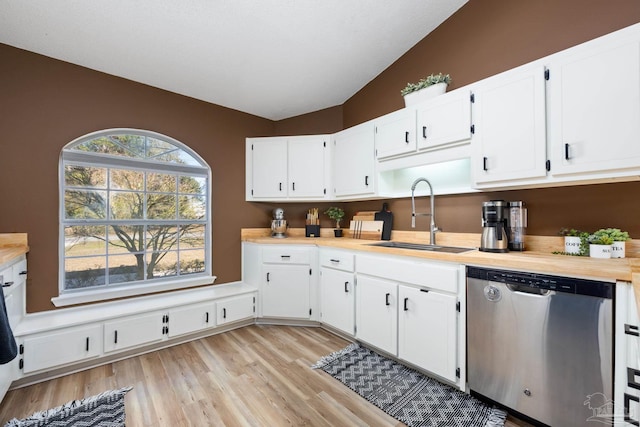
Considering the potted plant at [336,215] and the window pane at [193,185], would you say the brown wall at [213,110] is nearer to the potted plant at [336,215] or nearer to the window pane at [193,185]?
the window pane at [193,185]

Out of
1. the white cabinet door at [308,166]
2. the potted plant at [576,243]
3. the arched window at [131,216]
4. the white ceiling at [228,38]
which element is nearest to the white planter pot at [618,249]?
the potted plant at [576,243]

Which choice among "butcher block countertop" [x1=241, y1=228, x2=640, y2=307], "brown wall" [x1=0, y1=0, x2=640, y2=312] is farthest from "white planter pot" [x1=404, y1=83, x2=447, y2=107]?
"butcher block countertop" [x1=241, y1=228, x2=640, y2=307]

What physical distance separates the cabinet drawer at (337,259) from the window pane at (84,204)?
2.27 meters

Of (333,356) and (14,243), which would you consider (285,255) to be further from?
(14,243)

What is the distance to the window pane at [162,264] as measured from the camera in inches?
121

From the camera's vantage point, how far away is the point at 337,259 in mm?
2848

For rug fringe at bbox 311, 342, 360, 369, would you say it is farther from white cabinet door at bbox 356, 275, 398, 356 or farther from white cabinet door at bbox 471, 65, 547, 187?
white cabinet door at bbox 471, 65, 547, 187

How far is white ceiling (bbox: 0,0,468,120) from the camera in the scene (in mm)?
2062

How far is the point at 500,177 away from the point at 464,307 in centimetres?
94

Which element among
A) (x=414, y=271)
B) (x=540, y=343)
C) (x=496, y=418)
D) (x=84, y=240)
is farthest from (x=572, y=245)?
(x=84, y=240)

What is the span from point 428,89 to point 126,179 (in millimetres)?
3094

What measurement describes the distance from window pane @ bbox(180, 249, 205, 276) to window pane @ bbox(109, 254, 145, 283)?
41 cm

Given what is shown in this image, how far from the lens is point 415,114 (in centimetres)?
249

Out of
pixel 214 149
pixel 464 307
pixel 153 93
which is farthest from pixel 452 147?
pixel 153 93
